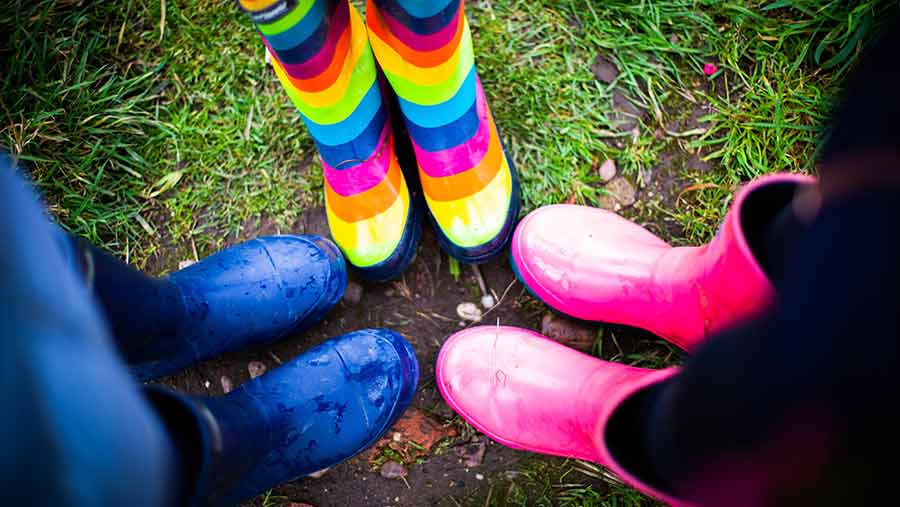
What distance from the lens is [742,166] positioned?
1463 mm

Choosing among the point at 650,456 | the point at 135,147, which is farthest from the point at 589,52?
the point at 135,147

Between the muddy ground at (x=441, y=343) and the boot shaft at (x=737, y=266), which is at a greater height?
the boot shaft at (x=737, y=266)

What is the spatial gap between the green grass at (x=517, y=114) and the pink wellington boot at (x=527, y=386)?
38 cm

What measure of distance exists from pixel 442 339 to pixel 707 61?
995mm

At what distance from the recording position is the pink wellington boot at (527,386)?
1.10 metres

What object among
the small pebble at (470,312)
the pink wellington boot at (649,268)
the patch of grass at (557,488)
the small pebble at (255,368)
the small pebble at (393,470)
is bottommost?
the patch of grass at (557,488)

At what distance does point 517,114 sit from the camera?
1.50 m

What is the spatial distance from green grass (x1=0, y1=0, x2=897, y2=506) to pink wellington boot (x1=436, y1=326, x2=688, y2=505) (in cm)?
38

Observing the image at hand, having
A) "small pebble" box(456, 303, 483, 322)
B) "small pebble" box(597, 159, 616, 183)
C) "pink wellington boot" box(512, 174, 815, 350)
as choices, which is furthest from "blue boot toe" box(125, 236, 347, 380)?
"small pebble" box(597, 159, 616, 183)

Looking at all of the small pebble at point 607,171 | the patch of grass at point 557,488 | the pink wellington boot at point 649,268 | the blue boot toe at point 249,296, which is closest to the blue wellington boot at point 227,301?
the blue boot toe at point 249,296

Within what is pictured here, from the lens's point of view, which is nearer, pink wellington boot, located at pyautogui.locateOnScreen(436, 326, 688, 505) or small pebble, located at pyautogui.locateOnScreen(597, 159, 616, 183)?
pink wellington boot, located at pyautogui.locateOnScreen(436, 326, 688, 505)

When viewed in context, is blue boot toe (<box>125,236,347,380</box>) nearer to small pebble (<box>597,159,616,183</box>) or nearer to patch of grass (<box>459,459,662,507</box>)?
patch of grass (<box>459,459,662,507</box>)

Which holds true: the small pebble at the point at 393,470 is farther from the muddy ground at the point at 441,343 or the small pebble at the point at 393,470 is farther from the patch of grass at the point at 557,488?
the patch of grass at the point at 557,488

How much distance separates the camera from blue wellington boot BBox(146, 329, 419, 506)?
3.13 ft
